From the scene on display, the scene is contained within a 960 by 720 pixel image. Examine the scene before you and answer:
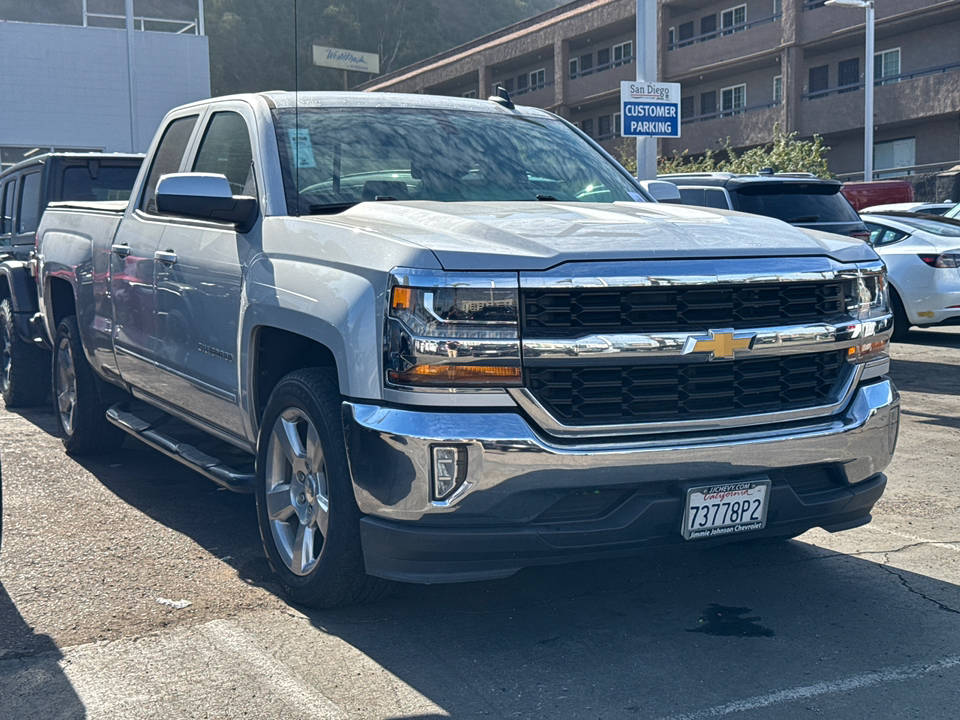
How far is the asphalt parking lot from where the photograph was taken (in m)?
3.44

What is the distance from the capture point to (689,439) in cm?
369

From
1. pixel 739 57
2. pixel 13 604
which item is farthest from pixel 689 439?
pixel 739 57

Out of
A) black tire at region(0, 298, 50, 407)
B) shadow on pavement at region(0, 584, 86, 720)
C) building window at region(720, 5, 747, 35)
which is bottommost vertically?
shadow on pavement at region(0, 584, 86, 720)

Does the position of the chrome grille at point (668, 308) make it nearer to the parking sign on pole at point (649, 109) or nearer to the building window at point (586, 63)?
the parking sign on pole at point (649, 109)

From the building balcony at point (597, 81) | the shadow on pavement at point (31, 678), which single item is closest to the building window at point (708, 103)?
the building balcony at point (597, 81)

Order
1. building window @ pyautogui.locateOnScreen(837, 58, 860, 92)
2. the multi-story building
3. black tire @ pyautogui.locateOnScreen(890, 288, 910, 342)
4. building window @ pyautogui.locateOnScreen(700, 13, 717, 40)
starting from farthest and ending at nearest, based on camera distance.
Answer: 1. building window @ pyautogui.locateOnScreen(700, 13, 717, 40)
2. building window @ pyautogui.locateOnScreen(837, 58, 860, 92)
3. the multi-story building
4. black tire @ pyautogui.locateOnScreen(890, 288, 910, 342)

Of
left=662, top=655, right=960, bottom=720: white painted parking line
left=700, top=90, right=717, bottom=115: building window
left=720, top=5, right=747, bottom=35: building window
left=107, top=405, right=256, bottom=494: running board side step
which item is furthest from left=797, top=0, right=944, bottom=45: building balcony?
left=662, top=655, right=960, bottom=720: white painted parking line

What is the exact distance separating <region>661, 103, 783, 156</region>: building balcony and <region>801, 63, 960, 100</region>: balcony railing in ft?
4.74

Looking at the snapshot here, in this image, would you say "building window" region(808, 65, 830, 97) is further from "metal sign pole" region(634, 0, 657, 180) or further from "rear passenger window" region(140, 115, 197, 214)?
"rear passenger window" region(140, 115, 197, 214)

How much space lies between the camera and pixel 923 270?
12.2m

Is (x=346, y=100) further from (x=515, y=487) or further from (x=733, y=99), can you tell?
(x=733, y=99)

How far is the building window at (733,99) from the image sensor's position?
4562 centimetres

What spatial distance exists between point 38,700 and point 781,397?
2583 mm

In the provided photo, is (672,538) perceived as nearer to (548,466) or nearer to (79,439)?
(548,466)
